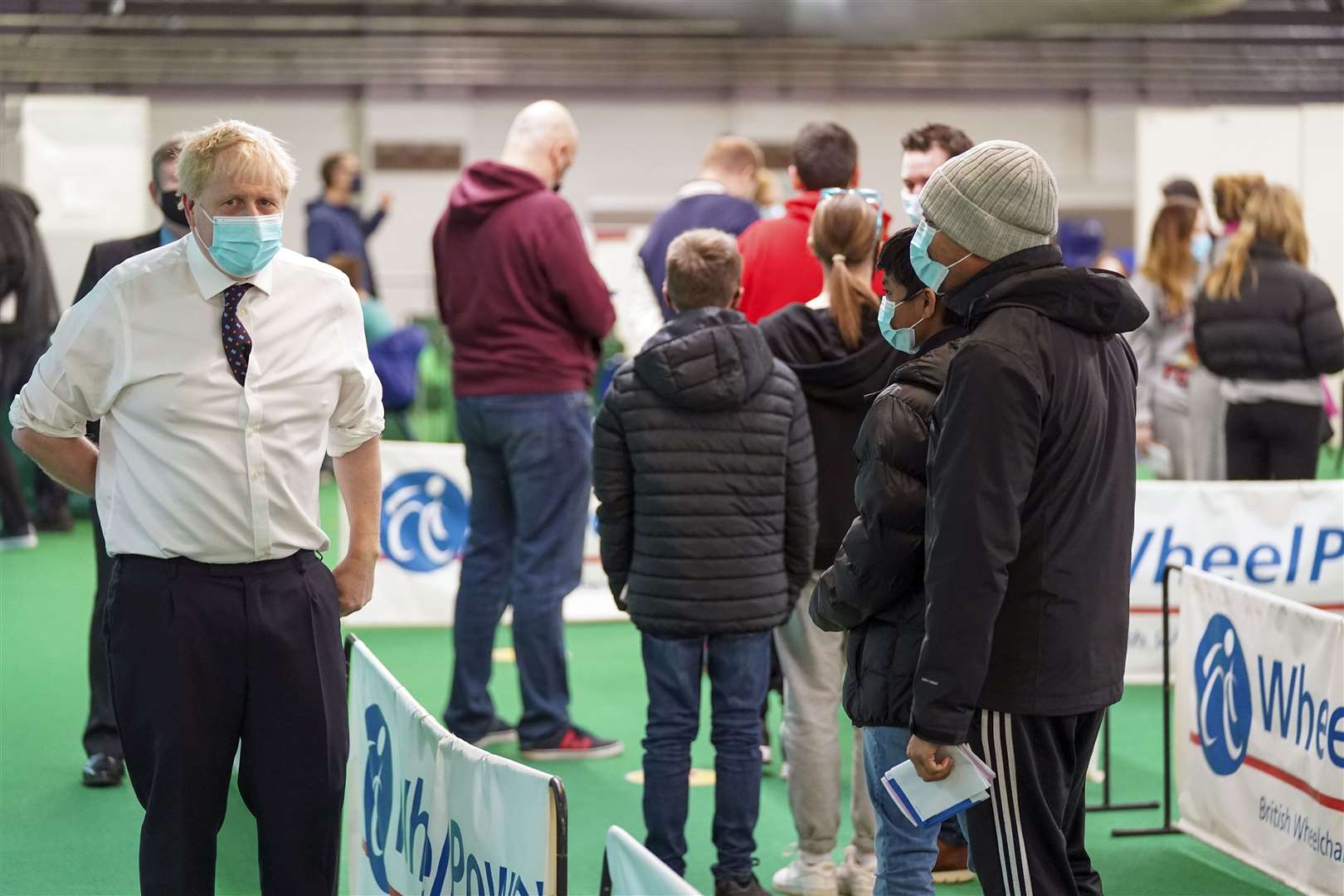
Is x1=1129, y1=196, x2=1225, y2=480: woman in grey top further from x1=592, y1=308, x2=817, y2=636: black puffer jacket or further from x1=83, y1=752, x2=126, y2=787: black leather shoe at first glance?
x1=83, y1=752, x2=126, y2=787: black leather shoe

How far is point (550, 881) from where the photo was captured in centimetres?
215

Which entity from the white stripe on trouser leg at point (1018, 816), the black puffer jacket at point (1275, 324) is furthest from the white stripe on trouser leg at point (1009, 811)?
the black puffer jacket at point (1275, 324)

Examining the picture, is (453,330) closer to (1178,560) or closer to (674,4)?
(1178,560)

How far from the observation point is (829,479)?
12.3 feet

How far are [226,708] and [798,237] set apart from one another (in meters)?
2.19

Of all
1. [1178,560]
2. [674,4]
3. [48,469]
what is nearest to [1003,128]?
[674,4]

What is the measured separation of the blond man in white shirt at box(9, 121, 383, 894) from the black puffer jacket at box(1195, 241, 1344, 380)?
13.6 ft

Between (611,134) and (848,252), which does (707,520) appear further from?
(611,134)

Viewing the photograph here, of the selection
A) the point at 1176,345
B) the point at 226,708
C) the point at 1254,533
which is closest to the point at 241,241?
the point at 226,708

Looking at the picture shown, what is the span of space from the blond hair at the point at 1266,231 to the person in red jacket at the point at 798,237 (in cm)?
212

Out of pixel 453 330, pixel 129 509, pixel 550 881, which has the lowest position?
pixel 550 881

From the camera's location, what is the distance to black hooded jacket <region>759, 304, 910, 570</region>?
3.59 m

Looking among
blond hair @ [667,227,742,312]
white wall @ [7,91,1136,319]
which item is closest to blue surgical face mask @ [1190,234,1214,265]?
blond hair @ [667,227,742,312]

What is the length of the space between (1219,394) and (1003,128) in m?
14.1
